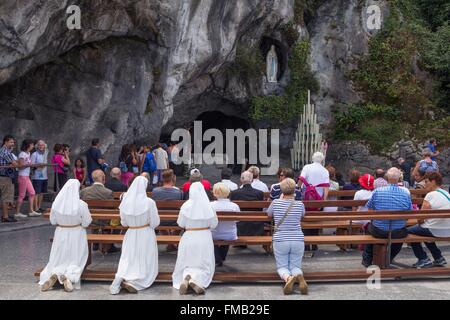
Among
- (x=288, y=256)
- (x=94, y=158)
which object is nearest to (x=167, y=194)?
(x=288, y=256)

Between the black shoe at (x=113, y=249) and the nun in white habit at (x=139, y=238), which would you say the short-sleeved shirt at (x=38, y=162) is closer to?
the black shoe at (x=113, y=249)

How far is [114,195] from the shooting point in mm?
10578

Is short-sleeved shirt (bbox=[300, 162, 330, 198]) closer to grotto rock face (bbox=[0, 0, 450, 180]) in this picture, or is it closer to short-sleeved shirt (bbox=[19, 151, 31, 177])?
short-sleeved shirt (bbox=[19, 151, 31, 177])

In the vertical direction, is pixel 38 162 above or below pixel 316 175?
above

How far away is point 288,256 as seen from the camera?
760 centimetres

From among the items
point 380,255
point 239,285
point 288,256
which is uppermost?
point 288,256

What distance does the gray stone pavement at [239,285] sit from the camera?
723 centimetres

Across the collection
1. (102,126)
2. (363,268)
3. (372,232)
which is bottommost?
(363,268)

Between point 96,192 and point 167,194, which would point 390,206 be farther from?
point 96,192

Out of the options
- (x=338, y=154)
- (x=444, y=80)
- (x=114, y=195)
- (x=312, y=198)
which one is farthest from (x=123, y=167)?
(x=444, y=80)

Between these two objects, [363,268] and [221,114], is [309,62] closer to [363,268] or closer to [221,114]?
[221,114]

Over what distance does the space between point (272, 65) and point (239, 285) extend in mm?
18970

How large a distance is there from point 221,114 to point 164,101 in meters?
9.04

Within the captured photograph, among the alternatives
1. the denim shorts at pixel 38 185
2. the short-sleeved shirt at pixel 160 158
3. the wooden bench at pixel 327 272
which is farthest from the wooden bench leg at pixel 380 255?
the short-sleeved shirt at pixel 160 158
